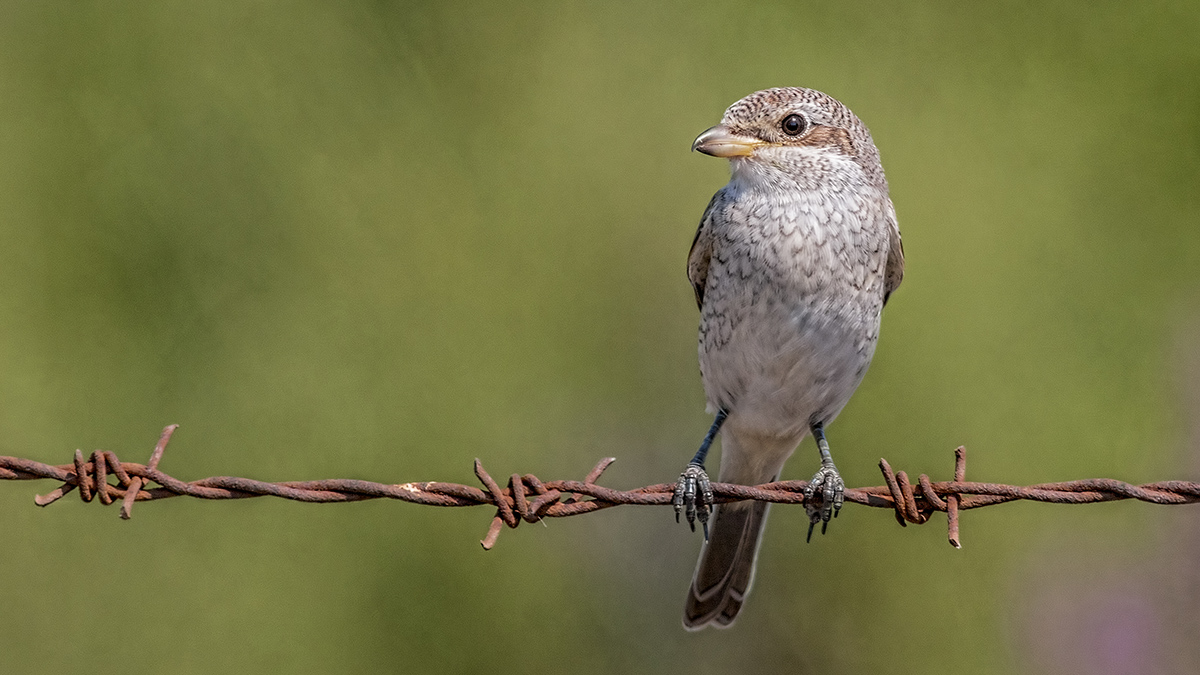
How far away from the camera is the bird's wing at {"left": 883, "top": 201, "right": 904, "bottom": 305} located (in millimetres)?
4059

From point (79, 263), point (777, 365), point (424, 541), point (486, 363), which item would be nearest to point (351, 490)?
point (777, 365)

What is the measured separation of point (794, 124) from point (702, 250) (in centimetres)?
49

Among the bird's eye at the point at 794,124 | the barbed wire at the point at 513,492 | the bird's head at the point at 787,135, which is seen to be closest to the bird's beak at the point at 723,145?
the bird's head at the point at 787,135

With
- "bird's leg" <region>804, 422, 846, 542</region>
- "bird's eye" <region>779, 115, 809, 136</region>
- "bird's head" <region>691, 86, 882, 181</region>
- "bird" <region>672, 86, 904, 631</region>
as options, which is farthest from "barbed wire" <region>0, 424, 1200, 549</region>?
"bird's eye" <region>779, 115, 809, 136</region>

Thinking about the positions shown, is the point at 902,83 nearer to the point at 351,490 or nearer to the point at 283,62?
the point at 283,62

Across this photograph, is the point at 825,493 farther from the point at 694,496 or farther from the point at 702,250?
the point at 702,250

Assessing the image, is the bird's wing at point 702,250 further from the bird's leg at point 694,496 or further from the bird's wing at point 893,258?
the bird's leg at point 694,496

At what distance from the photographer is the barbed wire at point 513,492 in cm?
268

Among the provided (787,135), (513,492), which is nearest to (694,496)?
(513,492)

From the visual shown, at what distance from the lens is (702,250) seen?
413 cm

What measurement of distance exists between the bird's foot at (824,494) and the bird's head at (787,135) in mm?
969

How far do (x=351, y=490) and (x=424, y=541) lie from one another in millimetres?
3631

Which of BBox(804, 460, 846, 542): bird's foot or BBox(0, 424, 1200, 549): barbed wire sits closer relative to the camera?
BBox(0, 424, 1200, 549): barbed wire

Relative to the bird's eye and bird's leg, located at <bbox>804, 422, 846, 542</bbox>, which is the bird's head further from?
bird's leg, located at <bbox>804, 422, 846, 542</bbox>
